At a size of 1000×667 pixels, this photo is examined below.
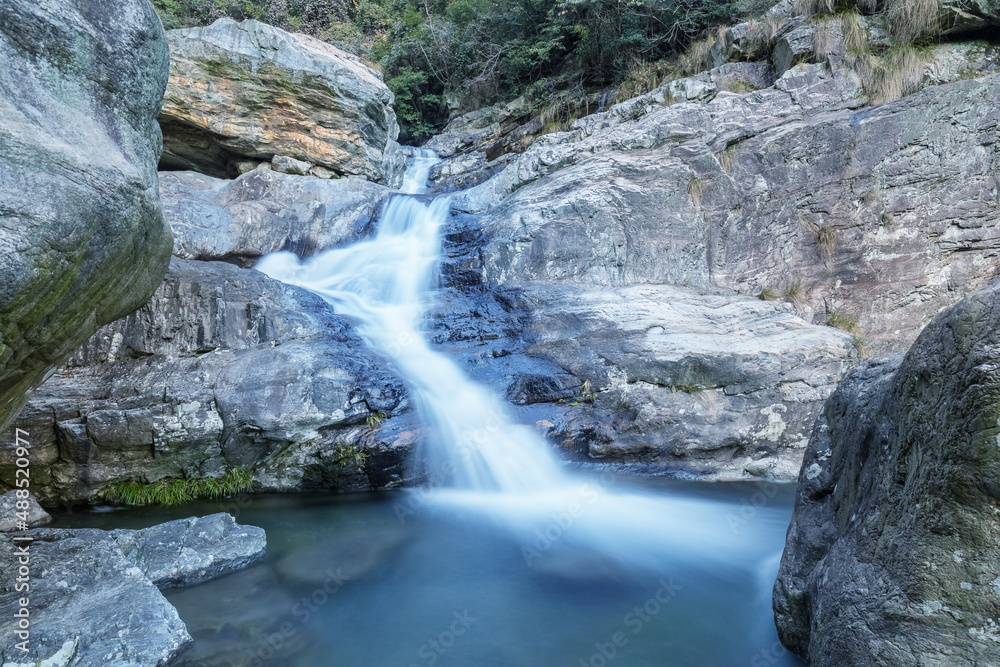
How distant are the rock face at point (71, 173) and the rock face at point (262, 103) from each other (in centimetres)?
782

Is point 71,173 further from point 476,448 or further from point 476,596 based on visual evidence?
point 476,448

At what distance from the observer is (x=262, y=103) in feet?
36.5

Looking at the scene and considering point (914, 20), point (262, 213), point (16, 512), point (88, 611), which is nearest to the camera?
point (88, 611)

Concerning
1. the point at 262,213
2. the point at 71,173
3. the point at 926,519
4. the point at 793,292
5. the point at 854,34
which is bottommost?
the point at 926,519

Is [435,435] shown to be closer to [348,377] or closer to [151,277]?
[348,377]

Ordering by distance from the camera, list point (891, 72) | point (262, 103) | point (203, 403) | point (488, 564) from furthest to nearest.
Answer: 1. point (262, 103)
2. point (891, 72)
3. point (203, 403)
4. point (488, 564)

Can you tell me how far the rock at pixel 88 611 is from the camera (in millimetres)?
2893

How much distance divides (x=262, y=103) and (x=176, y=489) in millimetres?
8358

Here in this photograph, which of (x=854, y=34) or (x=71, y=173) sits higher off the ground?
(x=854, y=34)

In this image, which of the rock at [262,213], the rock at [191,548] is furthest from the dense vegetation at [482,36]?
the rock at [191,548]

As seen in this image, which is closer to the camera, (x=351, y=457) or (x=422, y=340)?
(x=351, y=457)

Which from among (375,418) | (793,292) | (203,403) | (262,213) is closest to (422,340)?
(375,418)

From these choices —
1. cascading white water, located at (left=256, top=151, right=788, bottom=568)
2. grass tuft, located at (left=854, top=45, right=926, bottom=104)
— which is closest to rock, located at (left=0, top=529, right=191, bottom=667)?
cascading white water, located at (left=256, top=151, right=788, bottom=568)

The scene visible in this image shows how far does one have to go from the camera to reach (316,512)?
558 cm
